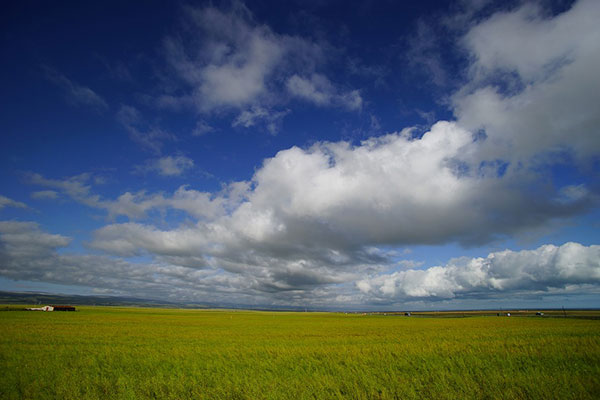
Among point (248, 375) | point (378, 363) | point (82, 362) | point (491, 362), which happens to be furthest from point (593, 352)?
point (82, 362)

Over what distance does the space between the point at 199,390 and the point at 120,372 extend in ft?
21.0

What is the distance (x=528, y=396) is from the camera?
11.1 meters

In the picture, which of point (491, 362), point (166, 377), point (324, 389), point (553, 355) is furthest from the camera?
point (553, 355)

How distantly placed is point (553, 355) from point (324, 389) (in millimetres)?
16071

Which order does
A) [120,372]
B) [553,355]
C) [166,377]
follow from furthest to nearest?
[553,355] → [120,372] → [166,377]

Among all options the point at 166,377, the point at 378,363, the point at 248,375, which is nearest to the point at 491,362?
the point at 378,363

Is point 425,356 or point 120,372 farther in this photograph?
point 425,356

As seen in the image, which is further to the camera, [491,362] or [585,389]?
[491,362]

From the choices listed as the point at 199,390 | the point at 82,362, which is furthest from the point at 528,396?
the point at 82,362

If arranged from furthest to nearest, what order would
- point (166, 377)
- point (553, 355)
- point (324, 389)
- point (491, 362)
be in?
1. point (553, 355)
2. point (491, 362)
3. point (166, 377)
4. point (324, 389)

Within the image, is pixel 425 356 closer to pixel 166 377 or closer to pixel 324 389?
pixel 324 389

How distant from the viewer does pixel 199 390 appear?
12828 millimetres

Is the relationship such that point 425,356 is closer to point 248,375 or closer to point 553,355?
point 553,355

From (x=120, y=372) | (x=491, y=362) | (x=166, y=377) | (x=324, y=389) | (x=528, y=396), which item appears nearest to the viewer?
(x=528, y=396)
